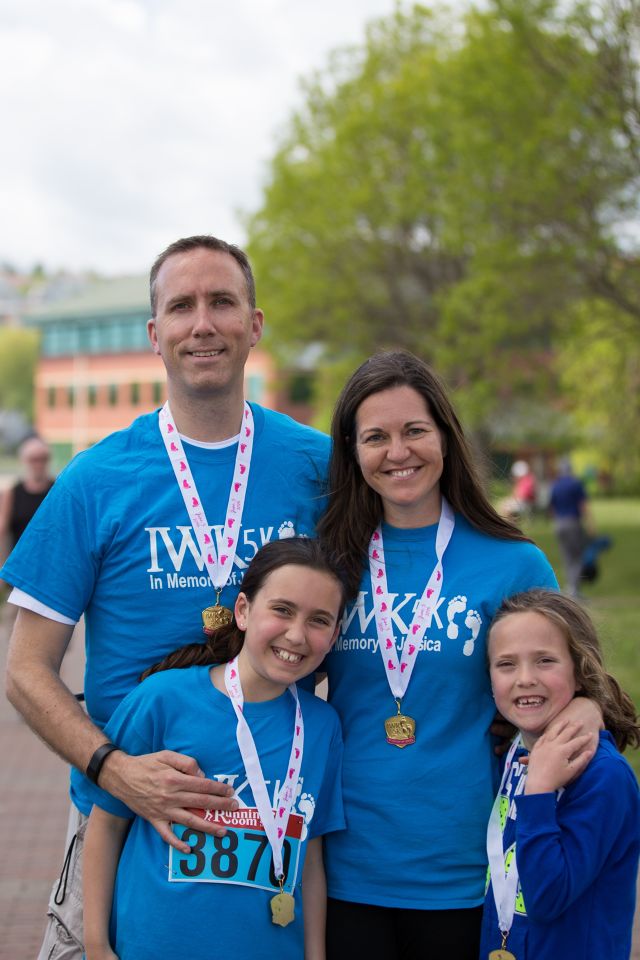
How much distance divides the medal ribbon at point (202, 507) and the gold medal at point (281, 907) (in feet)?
2.58

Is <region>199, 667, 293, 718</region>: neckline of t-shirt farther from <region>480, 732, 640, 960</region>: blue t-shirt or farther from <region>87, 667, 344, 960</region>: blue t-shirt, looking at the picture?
<region>480, 732, 640, 960</region>: blue t-shirt

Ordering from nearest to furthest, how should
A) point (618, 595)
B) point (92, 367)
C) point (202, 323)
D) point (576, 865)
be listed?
point (576, 865) → point (202, 323) → point (618, 595) → point (92, 367)

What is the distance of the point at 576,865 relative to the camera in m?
2.64

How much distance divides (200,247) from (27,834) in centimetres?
487

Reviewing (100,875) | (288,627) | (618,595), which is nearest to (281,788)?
(288,627)

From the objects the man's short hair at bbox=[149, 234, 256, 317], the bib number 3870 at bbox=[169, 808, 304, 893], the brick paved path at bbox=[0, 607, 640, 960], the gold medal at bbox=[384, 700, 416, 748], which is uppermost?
the man's short hair at bbox=[149, 234, 256, 317]

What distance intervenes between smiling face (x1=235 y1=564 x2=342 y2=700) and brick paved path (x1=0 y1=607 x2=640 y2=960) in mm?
3024

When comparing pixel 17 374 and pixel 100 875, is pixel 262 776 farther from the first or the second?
pixel 17 374

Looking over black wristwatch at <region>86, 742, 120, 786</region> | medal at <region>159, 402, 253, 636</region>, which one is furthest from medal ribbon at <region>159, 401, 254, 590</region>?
black wristwatch at <region>86, 742, 120, 786</region>

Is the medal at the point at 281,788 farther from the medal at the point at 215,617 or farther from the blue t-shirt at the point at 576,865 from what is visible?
the blue t-shirt at the point at 576,865

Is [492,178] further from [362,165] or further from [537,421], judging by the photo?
[537,421]

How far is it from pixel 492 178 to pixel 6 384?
111458mm

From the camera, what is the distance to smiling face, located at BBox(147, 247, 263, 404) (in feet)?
10.2

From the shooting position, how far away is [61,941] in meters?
3.04
